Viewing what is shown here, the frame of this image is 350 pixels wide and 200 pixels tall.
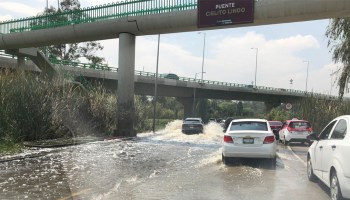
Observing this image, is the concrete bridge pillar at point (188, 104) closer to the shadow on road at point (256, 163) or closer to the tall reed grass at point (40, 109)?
the tall reed grass at point (40, 109)

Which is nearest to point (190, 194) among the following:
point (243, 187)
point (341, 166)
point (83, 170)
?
point (243, 187)

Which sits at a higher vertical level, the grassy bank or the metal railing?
the metal railing

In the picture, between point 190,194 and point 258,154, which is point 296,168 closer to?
point 258,154

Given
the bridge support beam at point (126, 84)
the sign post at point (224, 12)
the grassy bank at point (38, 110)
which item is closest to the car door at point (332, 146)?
the grassy bank at point (38, 110)

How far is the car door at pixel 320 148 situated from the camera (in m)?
9.33

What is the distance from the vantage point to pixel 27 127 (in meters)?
20.7

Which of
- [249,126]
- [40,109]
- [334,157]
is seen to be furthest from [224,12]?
[334,157]

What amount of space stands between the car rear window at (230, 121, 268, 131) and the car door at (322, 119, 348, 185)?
524 cm

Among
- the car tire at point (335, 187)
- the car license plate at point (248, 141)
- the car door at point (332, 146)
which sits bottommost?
the car tire at point (335, 187)

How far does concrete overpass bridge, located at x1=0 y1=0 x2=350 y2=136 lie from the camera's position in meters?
22.3

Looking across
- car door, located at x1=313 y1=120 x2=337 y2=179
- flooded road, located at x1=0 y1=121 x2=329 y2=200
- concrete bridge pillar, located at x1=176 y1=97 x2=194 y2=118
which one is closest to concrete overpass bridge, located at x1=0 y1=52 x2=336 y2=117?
concrete bridge pillar, located at x1=176 y1=97 x2=194 y2=118

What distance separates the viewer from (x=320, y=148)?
9.43m

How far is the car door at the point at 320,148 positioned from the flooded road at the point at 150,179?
0.45m

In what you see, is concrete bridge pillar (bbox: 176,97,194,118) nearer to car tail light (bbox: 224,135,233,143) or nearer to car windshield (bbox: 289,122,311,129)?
car windshield (bbox: 289,122,311,129)
